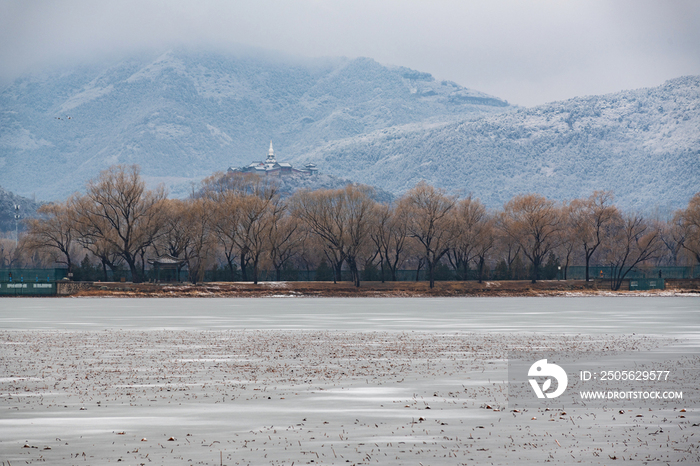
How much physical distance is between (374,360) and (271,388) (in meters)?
5.61

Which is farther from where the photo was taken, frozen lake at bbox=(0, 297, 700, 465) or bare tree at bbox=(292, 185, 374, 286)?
bare tree at bbox=(292, 185, 374, 286)

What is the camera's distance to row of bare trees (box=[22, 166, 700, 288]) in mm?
103500

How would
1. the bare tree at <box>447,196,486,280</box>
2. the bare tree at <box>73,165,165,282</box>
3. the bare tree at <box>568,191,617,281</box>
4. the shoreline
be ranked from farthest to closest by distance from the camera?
1. the bare tree at <box>568,191,617,281</box>
2. the bare tree at <box>447,196,486,280</box>
3. the bare tree at <box>73,165,165,282</box>
4. the shoreline

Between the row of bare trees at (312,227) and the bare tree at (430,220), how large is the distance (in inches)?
5.8

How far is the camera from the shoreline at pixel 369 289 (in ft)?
313

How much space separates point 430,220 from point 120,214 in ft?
130

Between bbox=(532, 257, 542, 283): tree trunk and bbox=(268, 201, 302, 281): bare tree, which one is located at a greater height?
bbox=(268, 201, 302, 281): bare tree

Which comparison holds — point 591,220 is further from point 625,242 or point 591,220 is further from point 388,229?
point 388,229

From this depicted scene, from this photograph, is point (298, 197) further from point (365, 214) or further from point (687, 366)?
point (687, 366)

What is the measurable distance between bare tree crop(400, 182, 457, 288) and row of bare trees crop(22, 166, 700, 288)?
0.48ft

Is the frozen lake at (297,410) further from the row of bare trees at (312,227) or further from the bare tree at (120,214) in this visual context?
the row of bare trees at (312,227)

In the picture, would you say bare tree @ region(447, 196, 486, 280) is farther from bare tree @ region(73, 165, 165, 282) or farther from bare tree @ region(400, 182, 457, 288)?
bare tree @ region(73, 165, 165, 282)

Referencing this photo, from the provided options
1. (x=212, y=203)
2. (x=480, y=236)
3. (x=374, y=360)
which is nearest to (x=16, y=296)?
(x=212, y=203)

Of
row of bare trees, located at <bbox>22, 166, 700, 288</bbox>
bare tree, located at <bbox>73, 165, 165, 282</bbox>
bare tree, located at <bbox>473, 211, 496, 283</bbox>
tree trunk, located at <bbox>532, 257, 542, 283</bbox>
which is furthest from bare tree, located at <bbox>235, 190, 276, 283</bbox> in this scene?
tree trunk, located at <bbox>532, 257, 542, 283</bbox>
